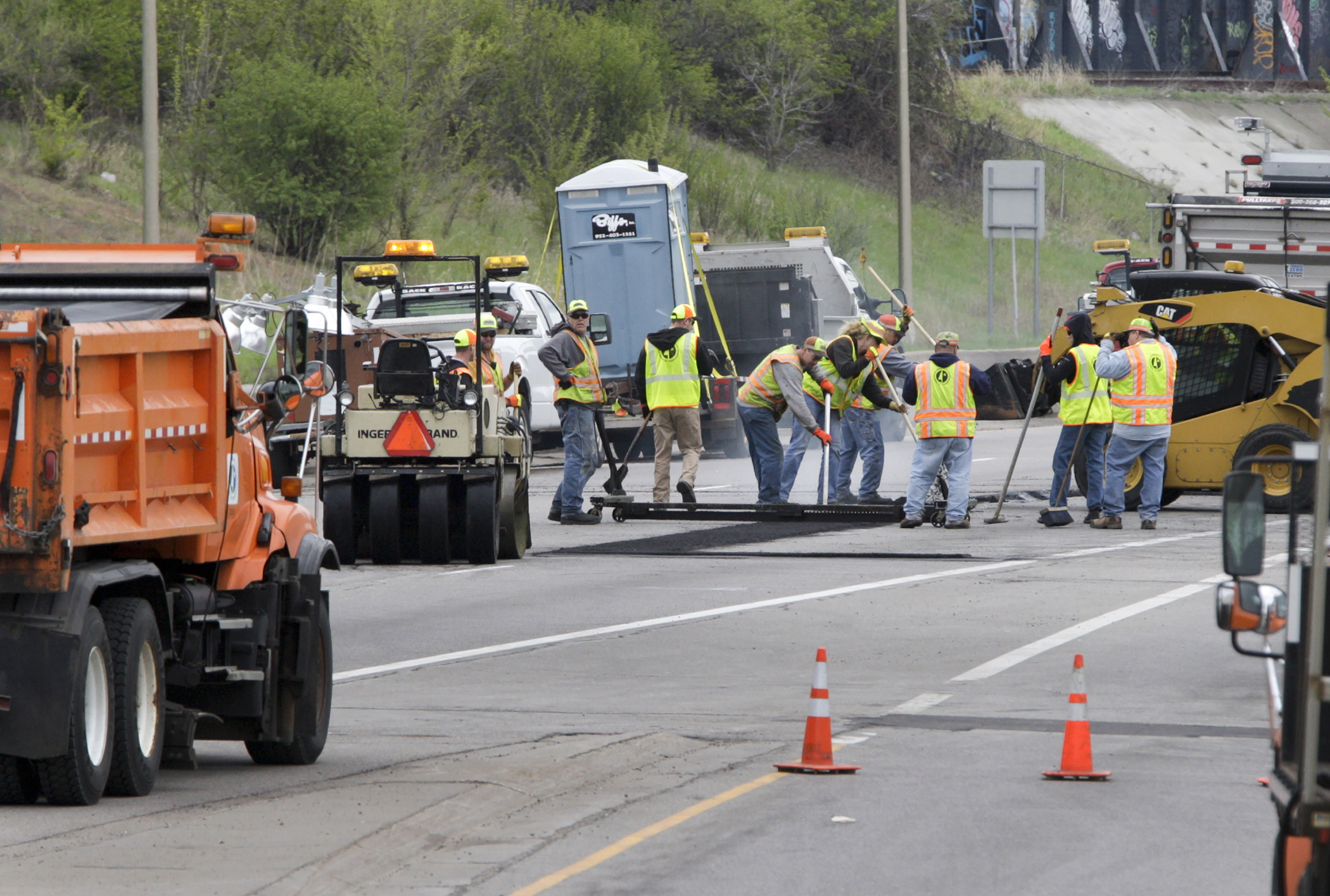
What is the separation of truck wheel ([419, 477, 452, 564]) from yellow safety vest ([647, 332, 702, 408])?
3690mm

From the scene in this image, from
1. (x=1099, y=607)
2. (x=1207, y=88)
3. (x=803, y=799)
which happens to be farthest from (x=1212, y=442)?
(x=1207, y=88)

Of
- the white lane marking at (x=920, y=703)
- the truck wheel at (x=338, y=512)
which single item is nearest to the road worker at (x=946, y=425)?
the truck wheel at (x=338, y=512)

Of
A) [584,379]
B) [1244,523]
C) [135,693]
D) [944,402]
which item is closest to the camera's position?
[1244,523]

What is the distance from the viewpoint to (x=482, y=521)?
52.6 feet

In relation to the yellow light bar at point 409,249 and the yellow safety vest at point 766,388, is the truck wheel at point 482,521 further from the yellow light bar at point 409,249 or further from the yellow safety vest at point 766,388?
the yellow safety vest at point 766,388

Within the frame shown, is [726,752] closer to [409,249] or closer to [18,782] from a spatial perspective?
[18,782]

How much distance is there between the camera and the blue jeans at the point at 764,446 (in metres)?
19.5

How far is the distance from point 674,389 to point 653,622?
653 centimetres

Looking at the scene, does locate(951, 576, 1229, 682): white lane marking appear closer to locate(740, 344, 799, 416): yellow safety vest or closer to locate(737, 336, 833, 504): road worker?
locate(737, 336, 833, 504): road worker

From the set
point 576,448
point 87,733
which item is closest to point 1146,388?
point 576,448

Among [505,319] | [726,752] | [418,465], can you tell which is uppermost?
[505,319]

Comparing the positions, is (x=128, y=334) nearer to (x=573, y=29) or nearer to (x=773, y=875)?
(x=773, y=875)

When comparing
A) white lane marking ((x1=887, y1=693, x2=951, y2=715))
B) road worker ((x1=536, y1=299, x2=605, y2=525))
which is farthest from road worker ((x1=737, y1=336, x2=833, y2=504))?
white lane marking ((x1=887, y1=693, x2=951, y2=715))

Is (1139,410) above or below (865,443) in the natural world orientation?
above
